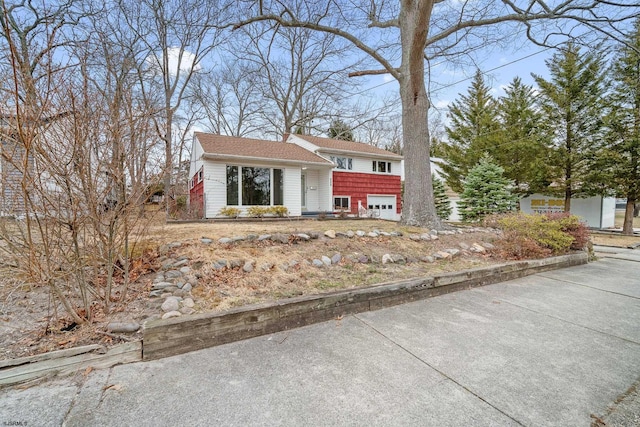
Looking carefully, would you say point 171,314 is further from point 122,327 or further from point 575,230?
point 575,230

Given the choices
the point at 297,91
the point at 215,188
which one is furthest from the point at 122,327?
the point at 297,91

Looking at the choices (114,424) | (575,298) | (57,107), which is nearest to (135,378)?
(114,424)

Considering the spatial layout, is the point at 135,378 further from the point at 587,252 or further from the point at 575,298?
the point at 587,252

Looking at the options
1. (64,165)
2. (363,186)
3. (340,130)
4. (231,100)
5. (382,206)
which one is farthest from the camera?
(340,130)

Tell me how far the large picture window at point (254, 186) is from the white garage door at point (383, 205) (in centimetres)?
631

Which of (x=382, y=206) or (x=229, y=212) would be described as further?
(x=382, y=206)

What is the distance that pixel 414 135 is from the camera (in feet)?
24.4

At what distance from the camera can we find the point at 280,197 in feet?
39.6

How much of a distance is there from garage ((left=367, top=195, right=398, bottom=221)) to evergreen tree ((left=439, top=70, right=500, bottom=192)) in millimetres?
4409

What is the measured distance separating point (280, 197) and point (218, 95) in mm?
13858

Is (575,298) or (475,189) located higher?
(475,189)

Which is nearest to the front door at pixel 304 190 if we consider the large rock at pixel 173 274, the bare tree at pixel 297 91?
the bare tree at pixel 297 91

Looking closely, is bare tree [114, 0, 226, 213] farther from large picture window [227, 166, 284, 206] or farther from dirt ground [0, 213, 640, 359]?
dirt ground [0, 213, 640, 359]

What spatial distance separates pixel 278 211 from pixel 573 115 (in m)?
14.4
